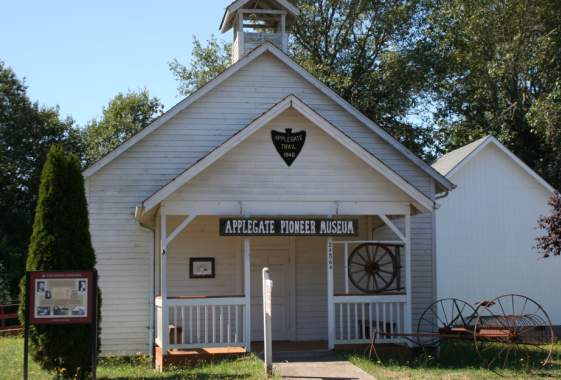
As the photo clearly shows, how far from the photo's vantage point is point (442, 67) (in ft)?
116

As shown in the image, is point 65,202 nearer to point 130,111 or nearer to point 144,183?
point 144,183

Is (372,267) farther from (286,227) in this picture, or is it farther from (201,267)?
(201,267)

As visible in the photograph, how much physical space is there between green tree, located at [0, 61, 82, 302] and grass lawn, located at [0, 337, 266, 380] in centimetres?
1738

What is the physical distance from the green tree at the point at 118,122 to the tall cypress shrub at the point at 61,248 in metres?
33.7

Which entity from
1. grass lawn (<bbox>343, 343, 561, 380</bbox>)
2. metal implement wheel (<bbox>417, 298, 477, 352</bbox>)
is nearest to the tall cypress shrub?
grass lawn (<bbox>343, 343, 561, 380</bbox>)

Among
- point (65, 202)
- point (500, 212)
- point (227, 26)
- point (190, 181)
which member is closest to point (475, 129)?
point (500, 212)

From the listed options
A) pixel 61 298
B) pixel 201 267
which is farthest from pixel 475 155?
pixel 61 298

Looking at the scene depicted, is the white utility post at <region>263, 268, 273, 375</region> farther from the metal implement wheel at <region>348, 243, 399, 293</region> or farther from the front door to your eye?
the front door

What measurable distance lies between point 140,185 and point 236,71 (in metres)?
3.43

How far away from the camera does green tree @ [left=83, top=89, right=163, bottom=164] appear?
158 ft

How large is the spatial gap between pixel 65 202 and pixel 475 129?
82.4 ft

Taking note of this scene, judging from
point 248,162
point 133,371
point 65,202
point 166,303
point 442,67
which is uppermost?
point 442,67

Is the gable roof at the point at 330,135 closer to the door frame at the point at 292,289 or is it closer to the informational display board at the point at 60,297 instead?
the informational display board at the point at 60,297

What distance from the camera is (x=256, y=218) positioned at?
1523 centimetres
